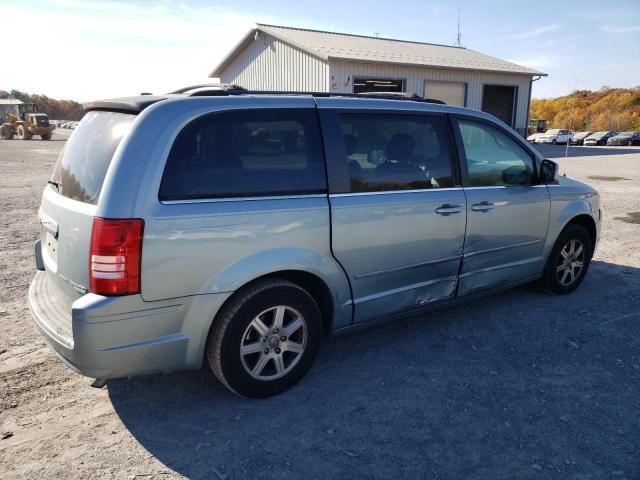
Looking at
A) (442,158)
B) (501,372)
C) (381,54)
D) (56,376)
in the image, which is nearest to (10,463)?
(56,376)

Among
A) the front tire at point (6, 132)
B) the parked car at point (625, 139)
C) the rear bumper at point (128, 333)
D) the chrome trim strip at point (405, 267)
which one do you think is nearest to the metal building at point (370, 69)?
the chrome trim strip at point (405, 267)

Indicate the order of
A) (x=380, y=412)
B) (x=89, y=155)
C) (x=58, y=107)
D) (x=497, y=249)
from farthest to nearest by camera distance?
(x=58, y=107) < (x=497, y=249) < (x=380, y=412) < (x=89, y=155)

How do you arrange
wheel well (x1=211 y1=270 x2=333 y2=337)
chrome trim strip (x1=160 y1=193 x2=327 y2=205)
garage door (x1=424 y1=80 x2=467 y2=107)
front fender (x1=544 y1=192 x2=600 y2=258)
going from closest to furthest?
chrome trim strip (x1=160 y1=193 x2=327 y2=205) < wheel well (x1=211 y1=270 x2=333 y2=337) < front fender (x1=544 y1=192 x2=600 y2=258) < garage door (x1=424 y1=80 x2=467 y2=107)

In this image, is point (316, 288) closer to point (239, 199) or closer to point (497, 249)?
point (239, 199)

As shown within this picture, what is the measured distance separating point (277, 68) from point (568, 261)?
17961 mm

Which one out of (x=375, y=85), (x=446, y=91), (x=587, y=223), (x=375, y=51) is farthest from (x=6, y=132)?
(x=587, y=223)

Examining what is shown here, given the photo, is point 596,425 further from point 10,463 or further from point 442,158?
point 10,463

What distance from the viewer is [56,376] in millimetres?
3424

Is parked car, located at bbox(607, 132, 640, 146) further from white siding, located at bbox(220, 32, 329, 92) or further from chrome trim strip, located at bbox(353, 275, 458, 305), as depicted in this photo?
chrome trim strip, located at bbox(353, 275, 458, 305)

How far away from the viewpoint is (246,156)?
9.69 feet

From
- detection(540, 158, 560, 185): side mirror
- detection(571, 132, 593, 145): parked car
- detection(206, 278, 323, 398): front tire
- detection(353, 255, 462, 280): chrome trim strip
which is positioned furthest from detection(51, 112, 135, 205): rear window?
detection(571, 132, 593, 145): parked car

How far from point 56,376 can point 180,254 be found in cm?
156

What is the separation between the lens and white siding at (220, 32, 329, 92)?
18.9 meters

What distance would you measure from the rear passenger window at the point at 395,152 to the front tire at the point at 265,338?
0.89 m
